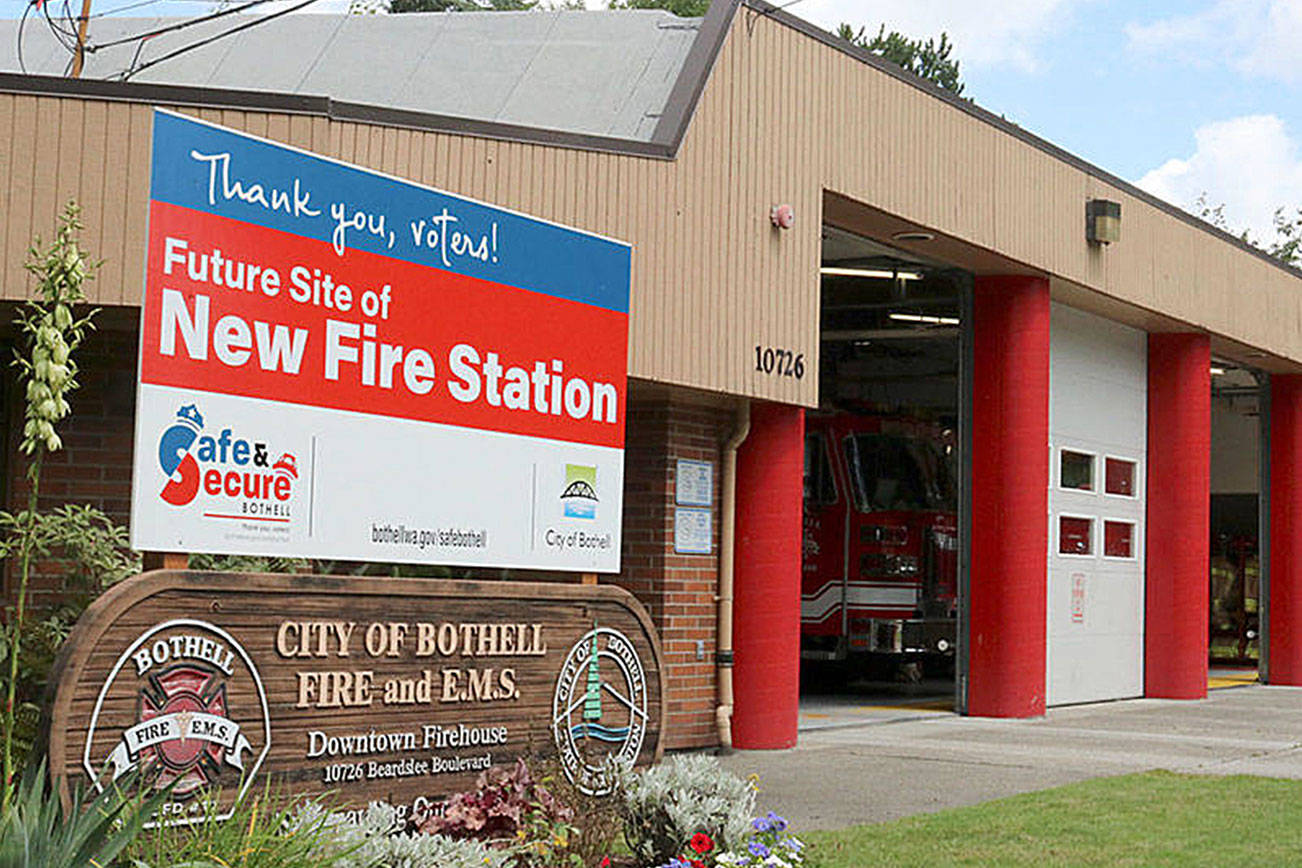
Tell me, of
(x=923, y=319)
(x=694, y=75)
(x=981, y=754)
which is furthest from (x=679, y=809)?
(x=923, y=319)

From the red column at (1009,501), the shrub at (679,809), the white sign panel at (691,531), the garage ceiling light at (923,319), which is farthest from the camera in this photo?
the garage ceiling light at (923,319)

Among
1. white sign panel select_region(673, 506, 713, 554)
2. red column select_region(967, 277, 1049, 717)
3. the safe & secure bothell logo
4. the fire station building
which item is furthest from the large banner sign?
red column select_region(967, 277, 1049, 717)

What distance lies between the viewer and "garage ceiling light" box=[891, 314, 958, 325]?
21328mm

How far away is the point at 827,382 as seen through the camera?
939 inches

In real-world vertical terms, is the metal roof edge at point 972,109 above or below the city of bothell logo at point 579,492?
above

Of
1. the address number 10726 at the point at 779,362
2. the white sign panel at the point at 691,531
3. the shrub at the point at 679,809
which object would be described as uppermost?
the address number 10726 at the point at 779,362

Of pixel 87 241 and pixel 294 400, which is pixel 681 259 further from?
pixel 294 400

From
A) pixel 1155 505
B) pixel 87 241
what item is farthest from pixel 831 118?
pixel 1155 505

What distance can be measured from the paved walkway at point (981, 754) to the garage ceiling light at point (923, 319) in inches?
188

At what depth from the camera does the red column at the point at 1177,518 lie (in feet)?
74.3

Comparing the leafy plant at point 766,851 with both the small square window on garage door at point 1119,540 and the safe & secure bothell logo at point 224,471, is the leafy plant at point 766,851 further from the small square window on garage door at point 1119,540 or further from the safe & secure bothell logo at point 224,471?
the small square window on garage door at point 1119,540

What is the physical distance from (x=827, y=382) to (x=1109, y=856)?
14.7m

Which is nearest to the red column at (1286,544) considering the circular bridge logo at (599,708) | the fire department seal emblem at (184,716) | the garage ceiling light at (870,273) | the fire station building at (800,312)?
the fire station building at (800,312)

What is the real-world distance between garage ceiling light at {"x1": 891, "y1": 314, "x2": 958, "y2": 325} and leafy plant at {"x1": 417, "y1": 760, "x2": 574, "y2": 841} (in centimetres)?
1423
